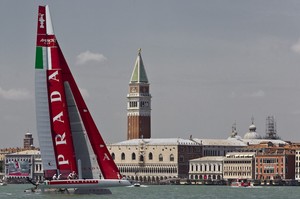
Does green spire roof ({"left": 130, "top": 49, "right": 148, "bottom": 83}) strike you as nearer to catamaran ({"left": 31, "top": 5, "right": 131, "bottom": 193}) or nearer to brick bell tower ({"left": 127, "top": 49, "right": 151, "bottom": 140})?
brick bell tower ({"left": 127, "top": 49, "right": 151, "bottom": 140})

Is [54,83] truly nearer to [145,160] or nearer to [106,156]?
[106,156]

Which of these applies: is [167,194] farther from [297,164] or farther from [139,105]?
[139,105]

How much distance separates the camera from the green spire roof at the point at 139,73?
590 ft

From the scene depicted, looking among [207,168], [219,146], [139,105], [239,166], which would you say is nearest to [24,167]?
[139,105]

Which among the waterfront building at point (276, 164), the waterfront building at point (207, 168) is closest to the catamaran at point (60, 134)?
the waterfront building at point (276, 164)

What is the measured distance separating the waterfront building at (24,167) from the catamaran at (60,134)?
109076 mm

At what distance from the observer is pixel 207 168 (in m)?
169

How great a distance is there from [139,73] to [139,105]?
15.9 feet

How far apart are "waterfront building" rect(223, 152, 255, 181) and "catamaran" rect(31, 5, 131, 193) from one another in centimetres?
9694

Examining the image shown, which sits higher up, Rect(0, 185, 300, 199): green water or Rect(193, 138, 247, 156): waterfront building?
Rect(193, 138, 247, 156): waterfront building

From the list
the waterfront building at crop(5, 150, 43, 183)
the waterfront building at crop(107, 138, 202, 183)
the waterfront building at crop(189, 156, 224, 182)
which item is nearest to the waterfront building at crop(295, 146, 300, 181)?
the waterfront building at crop(189, 156, 224, 182)

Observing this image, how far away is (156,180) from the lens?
563 feet

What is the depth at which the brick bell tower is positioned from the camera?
18075cm

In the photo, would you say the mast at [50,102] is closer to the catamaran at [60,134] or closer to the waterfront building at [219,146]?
the catamaran at [60,134]
